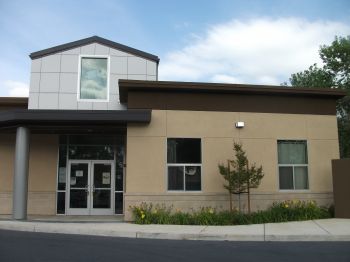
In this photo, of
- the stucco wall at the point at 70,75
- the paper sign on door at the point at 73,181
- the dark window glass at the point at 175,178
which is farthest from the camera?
the paper sign on door at the point at 73,181

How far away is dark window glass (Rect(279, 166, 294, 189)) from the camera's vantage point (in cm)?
1655

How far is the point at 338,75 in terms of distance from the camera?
33688 mm

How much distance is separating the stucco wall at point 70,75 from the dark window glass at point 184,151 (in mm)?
3316

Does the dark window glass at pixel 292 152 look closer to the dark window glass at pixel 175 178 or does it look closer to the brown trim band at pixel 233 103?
the brown trim band at pixel 233 103

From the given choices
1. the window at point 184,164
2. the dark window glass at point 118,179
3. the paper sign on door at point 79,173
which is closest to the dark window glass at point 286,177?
the window at point 184,164

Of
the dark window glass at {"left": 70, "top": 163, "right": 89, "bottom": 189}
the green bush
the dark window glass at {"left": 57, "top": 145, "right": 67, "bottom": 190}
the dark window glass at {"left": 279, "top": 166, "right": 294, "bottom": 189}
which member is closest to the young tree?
the green bush

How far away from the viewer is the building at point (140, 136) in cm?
1559

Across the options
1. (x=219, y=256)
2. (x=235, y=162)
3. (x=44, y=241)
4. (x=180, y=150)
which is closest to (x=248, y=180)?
(x=235, y=162)

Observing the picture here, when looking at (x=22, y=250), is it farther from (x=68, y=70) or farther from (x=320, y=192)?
(x=320, y=192)

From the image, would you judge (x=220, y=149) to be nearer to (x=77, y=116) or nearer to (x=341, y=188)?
(x=341, y=188)

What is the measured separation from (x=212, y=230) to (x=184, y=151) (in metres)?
3.87

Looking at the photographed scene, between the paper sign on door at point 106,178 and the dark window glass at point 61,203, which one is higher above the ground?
the paper sign on door at point 106,178

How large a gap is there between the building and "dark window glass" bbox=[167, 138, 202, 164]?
0.12ft

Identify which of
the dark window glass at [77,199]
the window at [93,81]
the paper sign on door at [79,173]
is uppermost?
the window at [93,81]
